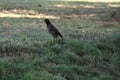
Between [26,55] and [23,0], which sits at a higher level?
[26,55]

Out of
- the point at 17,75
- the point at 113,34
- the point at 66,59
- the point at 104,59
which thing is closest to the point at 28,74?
the point at 17,75

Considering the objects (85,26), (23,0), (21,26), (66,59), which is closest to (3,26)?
(21,26)

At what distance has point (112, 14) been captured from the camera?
65.7ft

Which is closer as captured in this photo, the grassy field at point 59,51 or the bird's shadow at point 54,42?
the grassy field at point 59,51

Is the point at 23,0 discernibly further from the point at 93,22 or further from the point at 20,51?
the point at 20,51

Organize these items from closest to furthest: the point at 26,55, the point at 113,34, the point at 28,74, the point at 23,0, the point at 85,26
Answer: the point at 28,74 < the point at 26,55 < the point at 113,34 < the point at 85,26 < the point at 23,0

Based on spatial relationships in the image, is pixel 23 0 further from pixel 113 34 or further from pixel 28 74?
pixel 28 74

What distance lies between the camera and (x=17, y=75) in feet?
32.3

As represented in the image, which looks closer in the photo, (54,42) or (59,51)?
(59,51)

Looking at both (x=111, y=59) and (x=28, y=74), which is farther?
Answer: (x=111, y=59)

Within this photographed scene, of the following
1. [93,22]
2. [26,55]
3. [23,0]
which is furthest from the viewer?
[23,0]

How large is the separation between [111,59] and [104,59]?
21 cm

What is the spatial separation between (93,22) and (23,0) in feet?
30.8

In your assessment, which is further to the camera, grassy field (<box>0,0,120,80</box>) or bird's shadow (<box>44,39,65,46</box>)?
bird's shadow (<box>44,39,65,46</box>)
